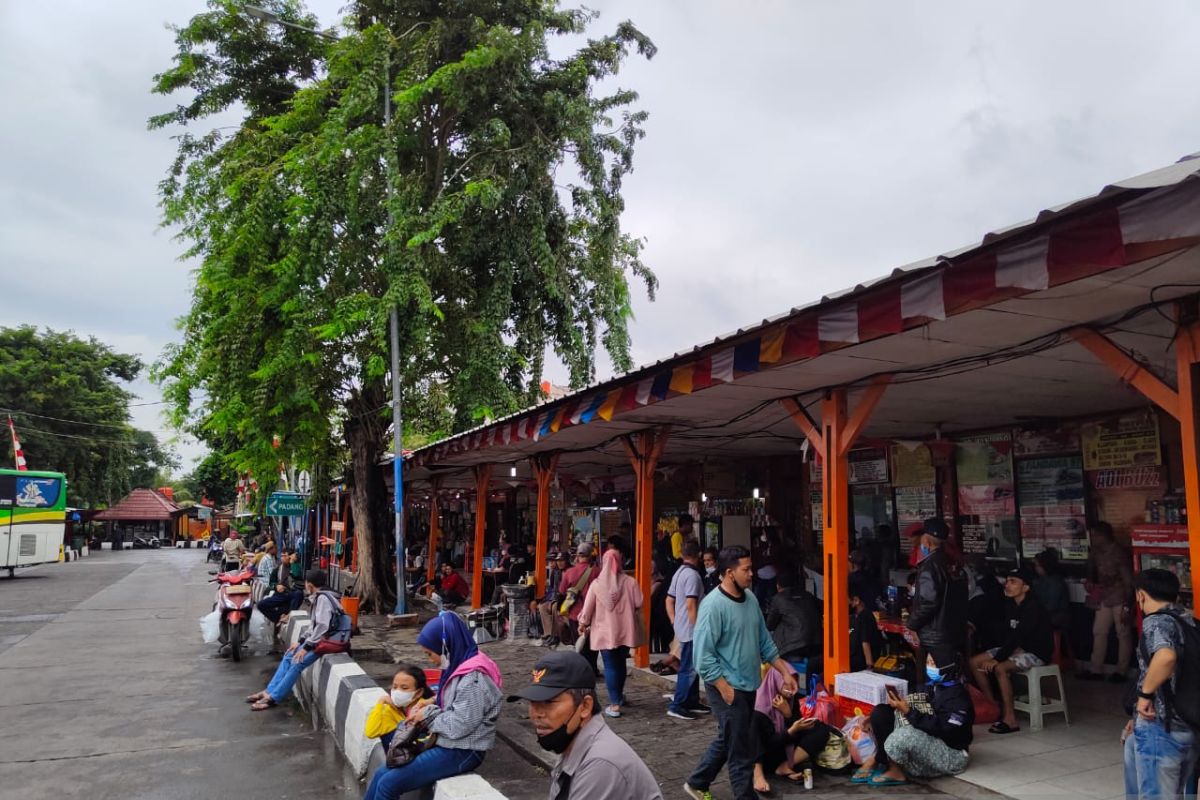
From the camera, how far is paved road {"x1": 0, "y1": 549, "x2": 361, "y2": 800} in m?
5.95

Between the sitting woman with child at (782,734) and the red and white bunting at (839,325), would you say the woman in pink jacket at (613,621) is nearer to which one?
the sitting woman with child at (782,734)

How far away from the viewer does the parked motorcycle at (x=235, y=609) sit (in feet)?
36.6

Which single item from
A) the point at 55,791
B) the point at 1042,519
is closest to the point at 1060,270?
the point at 1042,519

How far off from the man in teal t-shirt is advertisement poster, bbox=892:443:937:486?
19.7ft

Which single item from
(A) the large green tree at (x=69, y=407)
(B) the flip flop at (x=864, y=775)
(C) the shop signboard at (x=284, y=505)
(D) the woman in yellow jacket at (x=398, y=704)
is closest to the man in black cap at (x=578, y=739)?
(D) the woman in yellow jacket at (x=398, y=704)

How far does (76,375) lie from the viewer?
46188 mm

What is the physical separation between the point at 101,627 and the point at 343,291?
312 inches

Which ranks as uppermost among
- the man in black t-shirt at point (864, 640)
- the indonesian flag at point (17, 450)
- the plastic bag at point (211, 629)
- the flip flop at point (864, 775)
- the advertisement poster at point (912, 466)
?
the indonesian flag at point (17, 450)

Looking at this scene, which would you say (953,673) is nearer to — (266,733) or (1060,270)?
(1060,270)

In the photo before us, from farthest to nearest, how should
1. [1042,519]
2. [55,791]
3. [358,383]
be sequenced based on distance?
[358,383] < [1042,519] < [55,791]

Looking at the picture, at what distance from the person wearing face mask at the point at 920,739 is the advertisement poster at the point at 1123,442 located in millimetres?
4041

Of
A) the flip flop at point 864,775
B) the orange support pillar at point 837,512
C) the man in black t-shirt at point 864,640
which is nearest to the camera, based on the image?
the flip flop at point 864,775

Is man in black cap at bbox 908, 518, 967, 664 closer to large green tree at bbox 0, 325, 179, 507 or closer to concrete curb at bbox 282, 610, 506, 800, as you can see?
concrete curb at bbox 282, 610, 506, 800

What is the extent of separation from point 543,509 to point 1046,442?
7.46m
